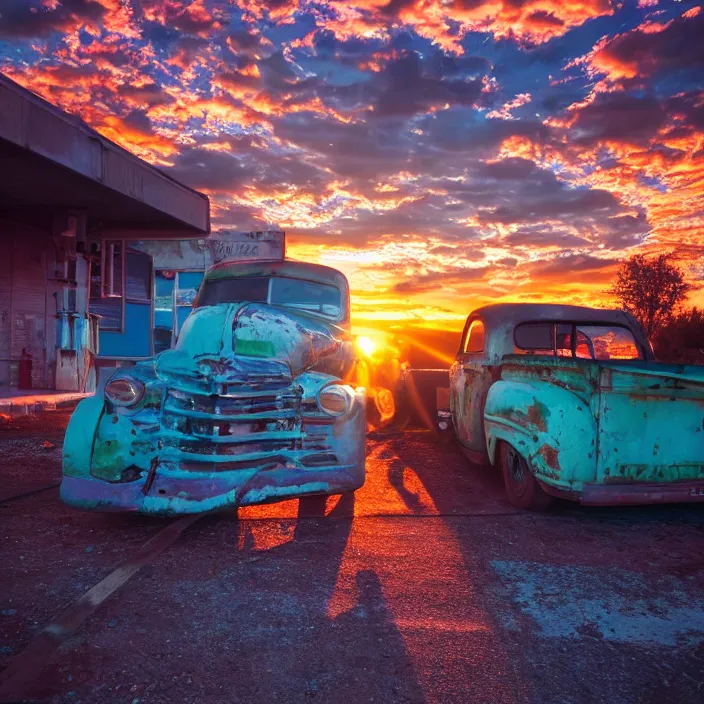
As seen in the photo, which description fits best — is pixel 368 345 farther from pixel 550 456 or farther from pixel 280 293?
pixel 550 456

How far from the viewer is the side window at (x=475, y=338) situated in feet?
18.6

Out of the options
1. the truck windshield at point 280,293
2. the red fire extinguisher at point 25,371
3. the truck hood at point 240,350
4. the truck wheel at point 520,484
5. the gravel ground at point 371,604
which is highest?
the truck windshield at point 280,293

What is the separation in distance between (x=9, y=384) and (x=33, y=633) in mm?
10163

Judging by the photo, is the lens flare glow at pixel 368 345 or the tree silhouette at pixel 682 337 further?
the tree silhouette at pixel 682 337

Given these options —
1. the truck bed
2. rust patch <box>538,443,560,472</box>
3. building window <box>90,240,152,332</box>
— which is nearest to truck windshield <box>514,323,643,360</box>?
the truck bed

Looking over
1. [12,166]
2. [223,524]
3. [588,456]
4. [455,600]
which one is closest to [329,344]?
[223,524]

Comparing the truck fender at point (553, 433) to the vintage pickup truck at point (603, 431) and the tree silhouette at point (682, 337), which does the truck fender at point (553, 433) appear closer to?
the vintage pickup truck at point (603, 431)

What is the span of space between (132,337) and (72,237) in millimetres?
6709

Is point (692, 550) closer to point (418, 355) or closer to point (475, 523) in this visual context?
point (475, 523)

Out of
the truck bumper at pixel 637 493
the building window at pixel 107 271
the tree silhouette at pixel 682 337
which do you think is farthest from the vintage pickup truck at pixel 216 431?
the tree silhouette at pixel 682 337

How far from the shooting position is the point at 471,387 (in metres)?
5.58

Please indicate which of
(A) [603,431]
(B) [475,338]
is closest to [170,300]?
(B) [475,338]

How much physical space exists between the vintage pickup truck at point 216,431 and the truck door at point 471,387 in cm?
168

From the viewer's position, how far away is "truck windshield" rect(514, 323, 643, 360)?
5527 mm
